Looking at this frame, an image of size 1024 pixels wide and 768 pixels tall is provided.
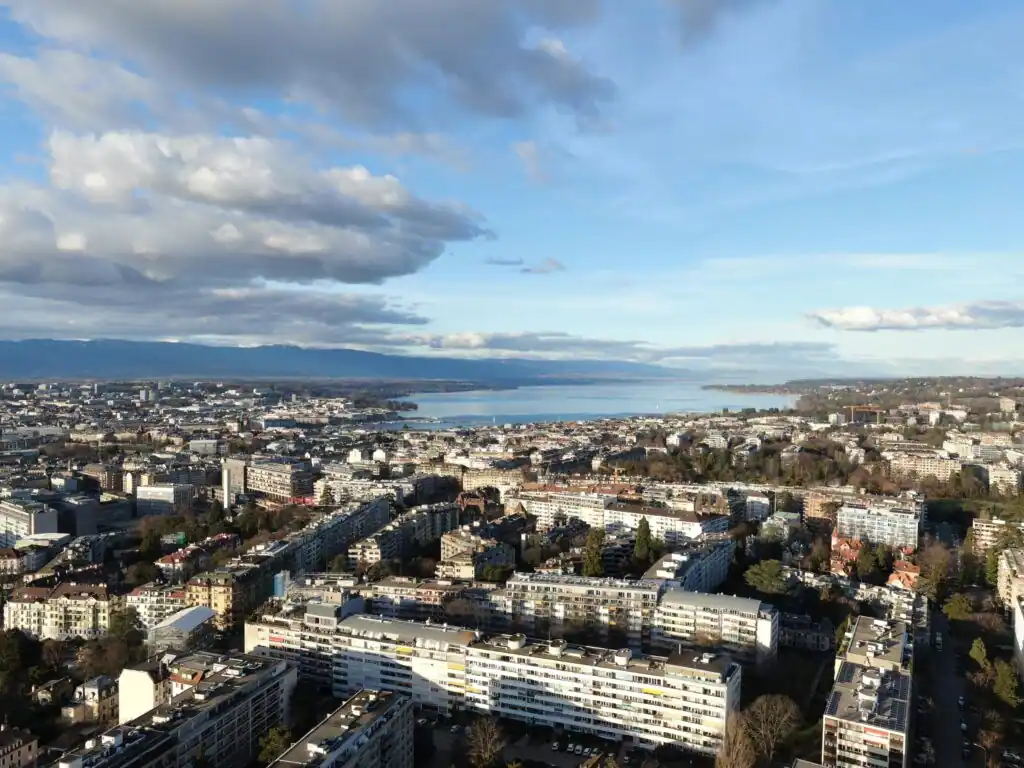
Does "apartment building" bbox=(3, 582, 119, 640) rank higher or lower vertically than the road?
higher

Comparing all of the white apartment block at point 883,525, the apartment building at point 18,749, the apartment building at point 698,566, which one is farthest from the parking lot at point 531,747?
the white apartment block at point 883,525

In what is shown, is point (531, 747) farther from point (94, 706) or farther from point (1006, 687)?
point (1006, 687)

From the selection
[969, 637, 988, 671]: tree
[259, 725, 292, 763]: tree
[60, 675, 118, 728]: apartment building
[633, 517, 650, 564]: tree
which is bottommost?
[60, 675, 118, 728]: apartment building

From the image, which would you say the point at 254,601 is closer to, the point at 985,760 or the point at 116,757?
the point at 116,757

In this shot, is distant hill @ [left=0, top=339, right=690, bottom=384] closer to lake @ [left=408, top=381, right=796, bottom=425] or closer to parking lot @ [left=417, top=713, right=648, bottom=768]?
lake @ [left=408, top=381, right=796, bottom=425]

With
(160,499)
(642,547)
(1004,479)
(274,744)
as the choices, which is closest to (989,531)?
(1004,479)

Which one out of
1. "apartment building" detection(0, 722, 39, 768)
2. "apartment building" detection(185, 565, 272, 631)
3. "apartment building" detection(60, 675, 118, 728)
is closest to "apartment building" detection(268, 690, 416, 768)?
"apartment building" detection(0, 722, 39, 768)
